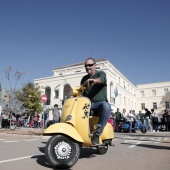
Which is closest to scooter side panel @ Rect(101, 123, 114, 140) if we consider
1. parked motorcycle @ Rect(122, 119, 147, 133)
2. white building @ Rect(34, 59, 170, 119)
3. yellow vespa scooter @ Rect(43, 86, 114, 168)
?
yellow vespa scooter @ Rect(43, 86, 114, 168)

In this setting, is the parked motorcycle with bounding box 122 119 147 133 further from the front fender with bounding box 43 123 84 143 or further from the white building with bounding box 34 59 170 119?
the white building with bounding box 34 59 170 119

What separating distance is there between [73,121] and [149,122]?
46.4ft

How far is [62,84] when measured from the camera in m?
45.5

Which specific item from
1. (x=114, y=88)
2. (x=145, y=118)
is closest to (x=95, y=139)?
(x=145, y=118)

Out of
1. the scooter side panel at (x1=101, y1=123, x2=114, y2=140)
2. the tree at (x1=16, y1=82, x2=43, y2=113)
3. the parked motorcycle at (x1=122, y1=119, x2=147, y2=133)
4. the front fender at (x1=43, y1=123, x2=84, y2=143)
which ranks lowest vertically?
the parked motorcycle at (x1=122, y1=119, x2=147, y2=133)

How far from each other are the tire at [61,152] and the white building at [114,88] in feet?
81.1

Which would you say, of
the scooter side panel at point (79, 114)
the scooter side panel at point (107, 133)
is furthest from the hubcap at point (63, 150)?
the scooter side panel at point (107, 133)

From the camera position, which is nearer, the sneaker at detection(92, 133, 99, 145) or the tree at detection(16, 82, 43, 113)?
the sneaker at detection(92, 133, 99, 145)

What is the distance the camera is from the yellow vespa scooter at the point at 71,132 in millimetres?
3279

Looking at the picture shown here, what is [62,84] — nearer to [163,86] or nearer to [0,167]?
[163,86]

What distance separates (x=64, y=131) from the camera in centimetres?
333

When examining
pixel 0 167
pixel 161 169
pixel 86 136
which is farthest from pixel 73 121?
pixel 161 169

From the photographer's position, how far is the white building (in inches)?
1692

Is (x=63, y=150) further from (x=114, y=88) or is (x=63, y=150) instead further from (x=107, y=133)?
(x=114, y=88)
